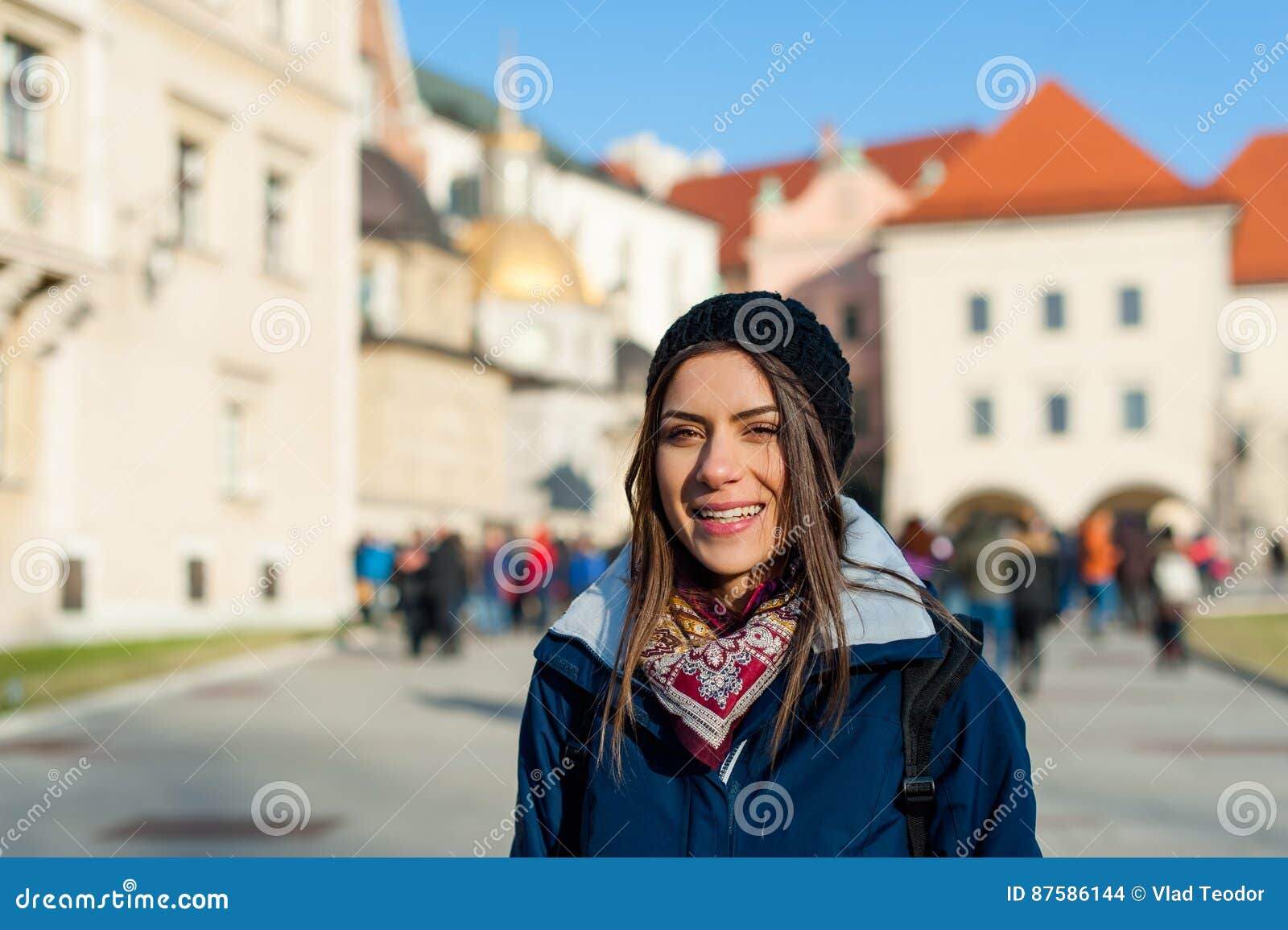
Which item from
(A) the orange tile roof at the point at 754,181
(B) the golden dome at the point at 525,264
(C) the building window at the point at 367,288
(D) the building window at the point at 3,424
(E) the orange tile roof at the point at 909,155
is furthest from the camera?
(E) the orange tile roof at the point at 909,155

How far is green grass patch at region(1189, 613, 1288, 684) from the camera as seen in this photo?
1938 cm

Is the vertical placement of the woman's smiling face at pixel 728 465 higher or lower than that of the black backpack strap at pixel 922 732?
higher

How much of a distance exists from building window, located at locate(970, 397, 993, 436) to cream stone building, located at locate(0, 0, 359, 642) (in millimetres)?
34295

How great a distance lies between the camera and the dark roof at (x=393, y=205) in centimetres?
5388

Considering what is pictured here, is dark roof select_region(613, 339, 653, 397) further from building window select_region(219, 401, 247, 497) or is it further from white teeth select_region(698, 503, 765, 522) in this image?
white teeth select_region(698, 503, 765, 522)

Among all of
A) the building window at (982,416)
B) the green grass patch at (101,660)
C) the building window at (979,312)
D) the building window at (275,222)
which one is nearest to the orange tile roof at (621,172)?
the building window at (979,312)

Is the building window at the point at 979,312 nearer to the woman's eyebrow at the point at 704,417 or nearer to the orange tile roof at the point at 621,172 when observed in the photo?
the orange tile roof at the point at 621,172

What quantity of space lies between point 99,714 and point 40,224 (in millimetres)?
10914

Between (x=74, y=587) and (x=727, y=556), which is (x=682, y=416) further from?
(x=74, y=587)

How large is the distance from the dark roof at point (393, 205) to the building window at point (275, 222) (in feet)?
64.3

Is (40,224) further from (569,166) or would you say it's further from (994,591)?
(569,166)

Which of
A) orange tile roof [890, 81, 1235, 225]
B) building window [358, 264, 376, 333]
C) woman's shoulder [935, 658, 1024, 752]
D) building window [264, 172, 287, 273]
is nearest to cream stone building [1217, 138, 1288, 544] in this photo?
orange tile roof [890, 81, 1235, 225]

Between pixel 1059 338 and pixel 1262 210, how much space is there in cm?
1939

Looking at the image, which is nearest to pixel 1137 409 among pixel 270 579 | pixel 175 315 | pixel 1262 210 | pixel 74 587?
pixel 1262 210
